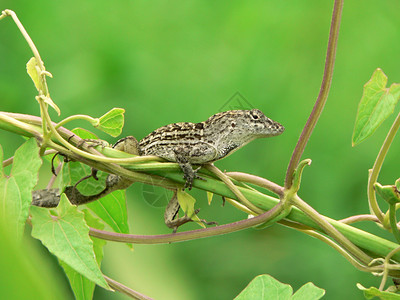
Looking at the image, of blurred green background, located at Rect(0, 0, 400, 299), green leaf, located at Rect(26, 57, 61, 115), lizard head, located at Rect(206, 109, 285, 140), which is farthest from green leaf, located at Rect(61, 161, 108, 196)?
blurred green background, located at Rect(0, 0, 400, 299)

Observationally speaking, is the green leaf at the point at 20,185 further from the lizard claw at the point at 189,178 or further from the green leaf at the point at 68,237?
the lizard claw at the point at 189,178

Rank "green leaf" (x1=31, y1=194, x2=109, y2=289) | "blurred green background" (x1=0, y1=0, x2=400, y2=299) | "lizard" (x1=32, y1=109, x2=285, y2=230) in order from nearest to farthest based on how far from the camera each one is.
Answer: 1. "green leaf" (x1=31, y1=194, x2=109, y2=289)
2. "lizard" (x1=32, y1=109, x2=285, y2=230)
3. "blurred green background" (x1=0, y1=0, x2=400, y2=299)

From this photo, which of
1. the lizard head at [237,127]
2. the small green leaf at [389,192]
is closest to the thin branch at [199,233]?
the small green leaf at [389,192]

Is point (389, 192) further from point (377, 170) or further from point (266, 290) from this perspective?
point (266, 290)

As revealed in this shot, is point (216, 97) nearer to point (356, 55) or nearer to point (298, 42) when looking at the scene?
point (298, 42)

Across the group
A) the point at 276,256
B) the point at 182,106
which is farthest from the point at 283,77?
the point at 276,256

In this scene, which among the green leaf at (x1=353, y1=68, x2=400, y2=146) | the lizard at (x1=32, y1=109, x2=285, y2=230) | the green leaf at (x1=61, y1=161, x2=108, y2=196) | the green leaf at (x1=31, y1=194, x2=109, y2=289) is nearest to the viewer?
the green leaf at (x1=31, y1=194, x2=109, y2=289)

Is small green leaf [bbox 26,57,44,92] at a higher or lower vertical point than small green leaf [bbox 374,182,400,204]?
higher

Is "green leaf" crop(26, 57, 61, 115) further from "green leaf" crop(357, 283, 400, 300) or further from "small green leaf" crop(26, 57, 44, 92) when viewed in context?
"green leaf" crop(357, 283, 400, 300)
